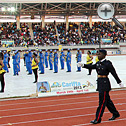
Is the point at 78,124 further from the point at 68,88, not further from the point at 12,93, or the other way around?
the point at 12,93

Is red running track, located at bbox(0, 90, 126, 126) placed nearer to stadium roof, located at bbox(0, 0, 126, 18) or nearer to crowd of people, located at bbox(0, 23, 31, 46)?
crowd of people, located at bbox(0, 23, 31, 46)

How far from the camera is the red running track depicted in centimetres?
645

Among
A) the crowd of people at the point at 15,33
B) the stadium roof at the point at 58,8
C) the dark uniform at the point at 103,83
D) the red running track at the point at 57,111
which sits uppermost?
the stadium roof at the point at 58,8

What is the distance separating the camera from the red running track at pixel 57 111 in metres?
6.45

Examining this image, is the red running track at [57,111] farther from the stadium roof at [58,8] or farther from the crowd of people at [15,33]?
the stadium roof at [58,8]

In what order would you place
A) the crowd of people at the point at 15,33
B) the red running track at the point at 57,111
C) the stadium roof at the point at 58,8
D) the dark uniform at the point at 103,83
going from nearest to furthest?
the dark uniform at the point at 103,83 → the red running track at the point at 57,111 → the crowd of people at the point at 15,33 → the stadium roof at the point at 58,8

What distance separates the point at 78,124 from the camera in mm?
6199

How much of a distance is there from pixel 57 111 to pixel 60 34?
3892 cm

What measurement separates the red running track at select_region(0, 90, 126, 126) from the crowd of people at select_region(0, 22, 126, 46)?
31421 millimetres

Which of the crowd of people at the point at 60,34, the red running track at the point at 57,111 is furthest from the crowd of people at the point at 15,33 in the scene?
the red running track at the point at 57,111

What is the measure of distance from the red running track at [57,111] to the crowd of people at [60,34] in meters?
31.4

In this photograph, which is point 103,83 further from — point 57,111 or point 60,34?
point 60,34

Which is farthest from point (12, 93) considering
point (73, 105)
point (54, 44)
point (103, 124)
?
point (54, 44)

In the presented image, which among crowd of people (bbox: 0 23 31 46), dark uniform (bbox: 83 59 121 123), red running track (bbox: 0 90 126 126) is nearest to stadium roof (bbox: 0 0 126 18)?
crowd of people (bbox: 0 23 31 46)
